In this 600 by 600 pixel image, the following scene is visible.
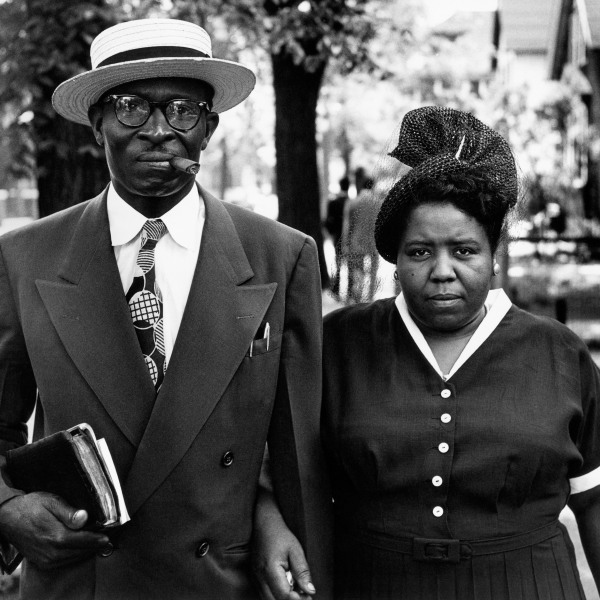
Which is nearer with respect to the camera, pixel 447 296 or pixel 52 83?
pixel 447 296

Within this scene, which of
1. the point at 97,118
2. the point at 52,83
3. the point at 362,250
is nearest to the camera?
the point at 97,118

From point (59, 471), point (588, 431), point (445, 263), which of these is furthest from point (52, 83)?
point (588, 431)

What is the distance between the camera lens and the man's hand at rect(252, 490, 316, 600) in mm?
2713

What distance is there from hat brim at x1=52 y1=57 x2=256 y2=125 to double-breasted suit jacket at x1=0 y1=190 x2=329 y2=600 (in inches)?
13.1

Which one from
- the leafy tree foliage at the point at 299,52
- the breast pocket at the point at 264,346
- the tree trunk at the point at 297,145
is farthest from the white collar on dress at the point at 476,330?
the tree trunk at the point at 297,145

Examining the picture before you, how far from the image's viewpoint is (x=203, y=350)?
273 centimetres

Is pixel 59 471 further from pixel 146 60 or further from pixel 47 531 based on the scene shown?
pixel 146 60

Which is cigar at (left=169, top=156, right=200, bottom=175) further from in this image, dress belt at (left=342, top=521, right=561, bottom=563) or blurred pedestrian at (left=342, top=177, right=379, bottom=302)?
dress belt at (left=342, top=521, right=561, bottom=563)

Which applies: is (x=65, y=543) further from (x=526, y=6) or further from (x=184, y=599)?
(x=526, y=6)

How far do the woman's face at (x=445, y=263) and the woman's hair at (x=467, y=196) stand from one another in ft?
0.06

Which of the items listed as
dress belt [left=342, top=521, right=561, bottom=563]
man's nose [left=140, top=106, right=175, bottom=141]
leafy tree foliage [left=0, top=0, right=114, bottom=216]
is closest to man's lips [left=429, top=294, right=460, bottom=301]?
dress belt [left=342, top=521, right=561, bottom=563]

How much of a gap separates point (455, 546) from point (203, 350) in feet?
3.00

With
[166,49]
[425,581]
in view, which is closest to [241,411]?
[425,581]

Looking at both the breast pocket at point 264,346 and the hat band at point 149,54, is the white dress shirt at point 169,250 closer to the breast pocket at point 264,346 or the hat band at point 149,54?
the breast pocket at point 264,346
